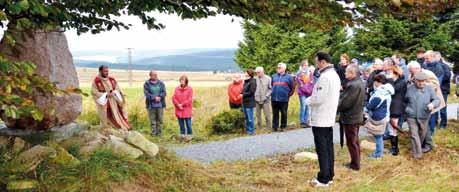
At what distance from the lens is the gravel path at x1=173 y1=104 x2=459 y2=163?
31.5 ft

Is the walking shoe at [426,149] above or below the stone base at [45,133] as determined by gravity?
below

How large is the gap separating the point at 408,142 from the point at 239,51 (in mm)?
13653

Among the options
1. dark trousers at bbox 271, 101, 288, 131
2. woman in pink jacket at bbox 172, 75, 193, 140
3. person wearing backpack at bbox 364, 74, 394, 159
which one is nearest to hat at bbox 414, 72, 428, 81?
person wearing backpack at bbox 364, 74, 394, 159

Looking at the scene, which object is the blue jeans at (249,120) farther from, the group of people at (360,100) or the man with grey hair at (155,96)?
the man with grey hair at (155,96)

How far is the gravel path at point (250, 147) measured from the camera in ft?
31.5

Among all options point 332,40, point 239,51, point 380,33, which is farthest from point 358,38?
point 239,51

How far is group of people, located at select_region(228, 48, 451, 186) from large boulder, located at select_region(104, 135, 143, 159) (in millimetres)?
2109

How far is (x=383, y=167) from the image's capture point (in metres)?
8.15

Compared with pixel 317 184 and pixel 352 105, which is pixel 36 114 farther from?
pixel 352 105

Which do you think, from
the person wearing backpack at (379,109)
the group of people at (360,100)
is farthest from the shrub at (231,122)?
the person wearing backpack at (379,109)

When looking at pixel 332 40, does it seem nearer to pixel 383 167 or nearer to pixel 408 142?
pixel 408 142

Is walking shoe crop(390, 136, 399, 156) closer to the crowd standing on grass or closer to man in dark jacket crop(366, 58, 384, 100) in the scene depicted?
the crowd standing on grass

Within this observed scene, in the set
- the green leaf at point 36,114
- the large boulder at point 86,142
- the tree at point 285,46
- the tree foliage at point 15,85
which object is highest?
the tree at point 285,46

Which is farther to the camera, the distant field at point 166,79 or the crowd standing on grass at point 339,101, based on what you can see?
the distant field at point 166,79
